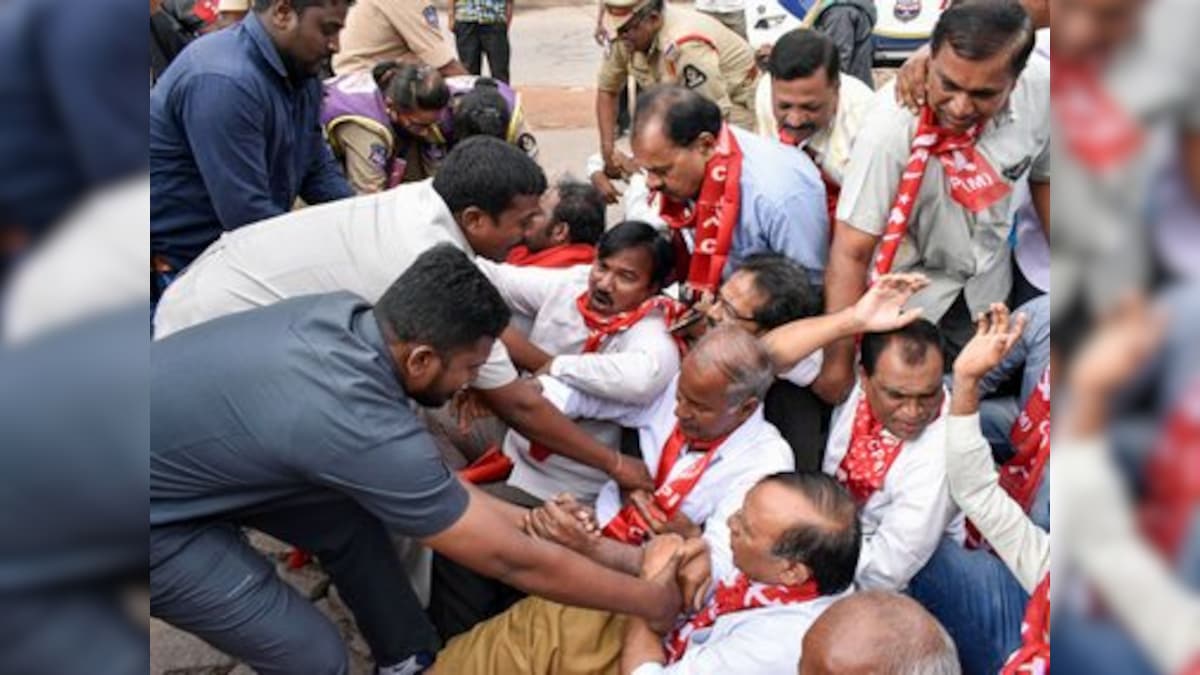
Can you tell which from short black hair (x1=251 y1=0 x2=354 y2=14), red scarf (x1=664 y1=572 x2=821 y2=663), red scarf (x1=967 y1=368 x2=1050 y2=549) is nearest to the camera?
red scarf (x1=664 y1=572 x2=821 y2=663)

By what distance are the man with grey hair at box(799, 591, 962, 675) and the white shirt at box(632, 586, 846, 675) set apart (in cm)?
28

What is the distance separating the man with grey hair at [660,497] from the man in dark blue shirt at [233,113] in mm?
969

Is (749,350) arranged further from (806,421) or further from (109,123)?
(109,123)

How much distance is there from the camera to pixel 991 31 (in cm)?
227

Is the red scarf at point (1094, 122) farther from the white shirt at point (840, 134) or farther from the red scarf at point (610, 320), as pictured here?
the white shirt at point (840, 134)

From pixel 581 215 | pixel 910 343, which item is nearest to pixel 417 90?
pixel 581 215

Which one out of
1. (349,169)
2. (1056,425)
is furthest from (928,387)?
(349,169)

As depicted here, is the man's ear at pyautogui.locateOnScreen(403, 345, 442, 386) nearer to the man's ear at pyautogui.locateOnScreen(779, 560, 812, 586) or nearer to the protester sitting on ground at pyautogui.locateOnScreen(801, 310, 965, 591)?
the man's ear at pyautogui.locateOnScreen(779, 560, 812, 586)

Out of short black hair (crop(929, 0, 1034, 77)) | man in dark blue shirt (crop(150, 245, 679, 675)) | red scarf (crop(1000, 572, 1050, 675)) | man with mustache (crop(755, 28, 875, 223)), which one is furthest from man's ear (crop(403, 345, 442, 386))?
man with mustache (crop(755, 28, 875, 223))

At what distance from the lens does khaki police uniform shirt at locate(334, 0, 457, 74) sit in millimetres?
4617

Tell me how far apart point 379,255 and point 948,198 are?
1.27m

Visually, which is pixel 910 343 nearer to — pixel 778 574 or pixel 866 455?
pixel 866 455

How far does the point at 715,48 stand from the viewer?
456 cm

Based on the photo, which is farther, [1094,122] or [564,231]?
[564,231]
